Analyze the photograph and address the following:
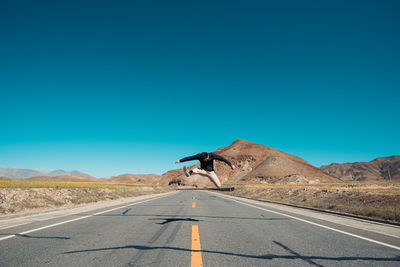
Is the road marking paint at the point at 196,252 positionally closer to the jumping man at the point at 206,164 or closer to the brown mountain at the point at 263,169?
the jumping man at the point at 206,164

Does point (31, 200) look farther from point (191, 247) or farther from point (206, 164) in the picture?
point (191, 247)

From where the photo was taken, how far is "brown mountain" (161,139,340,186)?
112000 mm

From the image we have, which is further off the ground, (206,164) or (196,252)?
(206,164)

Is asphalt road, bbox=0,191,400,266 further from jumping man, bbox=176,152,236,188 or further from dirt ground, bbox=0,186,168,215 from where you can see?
dirt ground, bbox=0,186,168,215

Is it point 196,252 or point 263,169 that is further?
point 263,169

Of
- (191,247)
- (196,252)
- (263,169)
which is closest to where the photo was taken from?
(196,252)

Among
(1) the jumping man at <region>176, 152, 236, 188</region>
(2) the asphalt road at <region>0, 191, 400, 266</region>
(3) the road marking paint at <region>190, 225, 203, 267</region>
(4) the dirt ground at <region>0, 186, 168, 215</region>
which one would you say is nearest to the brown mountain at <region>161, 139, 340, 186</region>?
(4) the dirt ground at <region>0, 186, 168, 215</region>

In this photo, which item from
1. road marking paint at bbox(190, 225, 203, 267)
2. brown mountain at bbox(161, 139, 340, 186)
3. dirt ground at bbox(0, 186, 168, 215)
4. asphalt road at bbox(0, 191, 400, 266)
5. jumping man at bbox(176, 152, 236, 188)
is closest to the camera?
road marking paint at bbox(190, 225, 203, 267)

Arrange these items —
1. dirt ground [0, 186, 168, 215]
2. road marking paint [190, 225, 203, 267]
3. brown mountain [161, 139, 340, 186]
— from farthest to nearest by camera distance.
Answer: brown mountain [161, 139, 340, 186] → dirt ground [0, 186, 168, 215] → road marking paint [190, 225, 203, 267]

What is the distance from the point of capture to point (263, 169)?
122 metres

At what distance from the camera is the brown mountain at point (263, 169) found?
112000 mm

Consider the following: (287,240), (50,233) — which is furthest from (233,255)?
(50,233)

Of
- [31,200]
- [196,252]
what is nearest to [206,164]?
[196,252]

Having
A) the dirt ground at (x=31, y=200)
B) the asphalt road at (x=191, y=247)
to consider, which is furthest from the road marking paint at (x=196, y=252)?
the dirt ground at (x=31, y=200)
